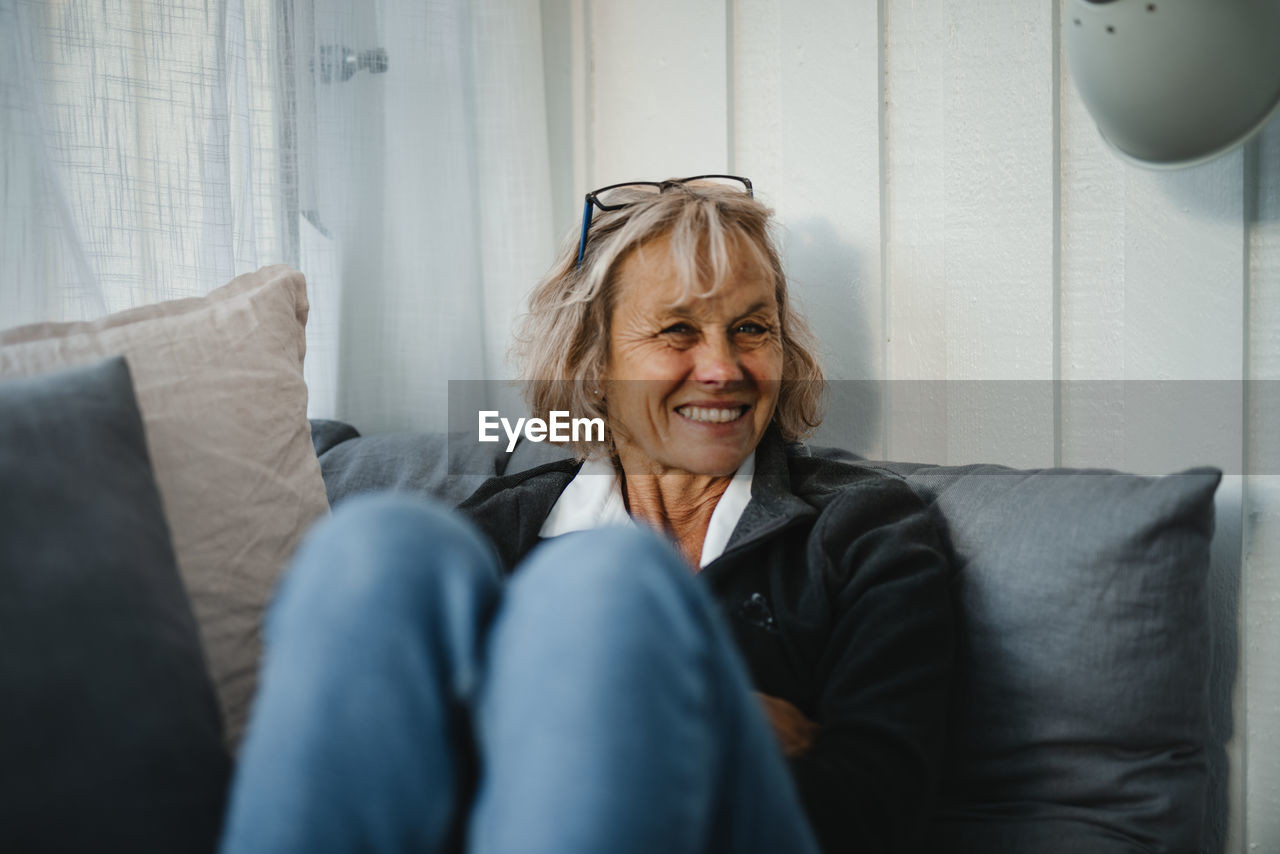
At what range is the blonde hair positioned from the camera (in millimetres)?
1337

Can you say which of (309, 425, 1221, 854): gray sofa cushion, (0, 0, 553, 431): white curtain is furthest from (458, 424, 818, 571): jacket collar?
(0, 0, 553, 431): white curtain

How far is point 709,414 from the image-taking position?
1.36 m

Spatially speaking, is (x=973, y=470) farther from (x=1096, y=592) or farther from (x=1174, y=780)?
→ (x=1174, y=780)

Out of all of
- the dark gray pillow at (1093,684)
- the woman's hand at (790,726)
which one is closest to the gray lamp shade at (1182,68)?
the dark gray pillow at (1093,684)

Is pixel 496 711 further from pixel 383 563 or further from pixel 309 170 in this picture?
pixel 309 170

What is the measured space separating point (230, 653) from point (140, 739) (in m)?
0.28

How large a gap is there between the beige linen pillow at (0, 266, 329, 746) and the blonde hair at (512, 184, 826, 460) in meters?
0.42

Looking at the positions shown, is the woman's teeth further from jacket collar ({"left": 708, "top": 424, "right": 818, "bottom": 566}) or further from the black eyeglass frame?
the black eyeglass frame

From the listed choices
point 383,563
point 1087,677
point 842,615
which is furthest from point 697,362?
point 383,563

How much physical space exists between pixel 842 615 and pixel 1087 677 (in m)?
0.26

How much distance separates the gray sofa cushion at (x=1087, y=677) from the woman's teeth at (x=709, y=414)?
0.41 metres

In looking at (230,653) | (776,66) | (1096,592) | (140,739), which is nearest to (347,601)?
(140,739)

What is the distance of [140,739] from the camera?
70 cm

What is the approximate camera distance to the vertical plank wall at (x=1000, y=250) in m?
1.21
